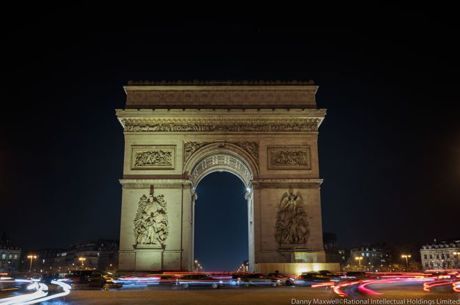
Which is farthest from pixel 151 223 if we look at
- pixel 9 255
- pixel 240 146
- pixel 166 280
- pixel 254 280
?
pixel 9 255

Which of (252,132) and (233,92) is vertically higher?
(233,92)

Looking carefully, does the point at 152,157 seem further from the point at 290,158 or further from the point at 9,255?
the point at 9,255

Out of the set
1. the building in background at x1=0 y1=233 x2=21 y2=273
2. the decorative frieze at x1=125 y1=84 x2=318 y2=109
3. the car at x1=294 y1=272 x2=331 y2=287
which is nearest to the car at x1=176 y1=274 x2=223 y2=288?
the car at x1=294 y1=272 x2=331 y2=287

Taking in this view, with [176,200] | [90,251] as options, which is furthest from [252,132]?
[90,251]

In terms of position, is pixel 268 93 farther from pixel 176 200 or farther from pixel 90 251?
pixel 90 251

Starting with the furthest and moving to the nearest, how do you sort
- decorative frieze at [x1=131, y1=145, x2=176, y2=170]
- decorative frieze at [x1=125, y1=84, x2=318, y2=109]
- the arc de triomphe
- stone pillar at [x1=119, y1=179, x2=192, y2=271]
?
decorative frieze at [x1=125, y1=84, x2=318, y2=109], decorative frieze at [x1=131, y1=145, x2=176, y2=170], the arc de triomphe, stone pillar at [x1=119, y1=179, x2=192, y2=271]

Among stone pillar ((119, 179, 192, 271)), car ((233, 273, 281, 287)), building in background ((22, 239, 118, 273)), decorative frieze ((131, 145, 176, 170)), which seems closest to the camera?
car ((233, 273, 281, 287))

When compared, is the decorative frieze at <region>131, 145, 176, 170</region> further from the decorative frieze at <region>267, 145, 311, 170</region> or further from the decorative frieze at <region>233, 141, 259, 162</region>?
the decorative frieze at <region>267, 145, 311, 170</region>
